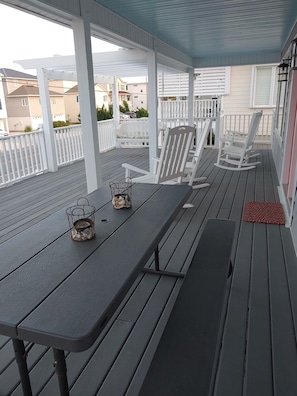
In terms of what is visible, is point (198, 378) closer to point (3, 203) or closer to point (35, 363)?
point (35, 363)

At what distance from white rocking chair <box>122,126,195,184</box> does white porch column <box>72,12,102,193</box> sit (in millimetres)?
402

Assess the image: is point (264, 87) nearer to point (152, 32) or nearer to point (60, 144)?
point (152, 32)

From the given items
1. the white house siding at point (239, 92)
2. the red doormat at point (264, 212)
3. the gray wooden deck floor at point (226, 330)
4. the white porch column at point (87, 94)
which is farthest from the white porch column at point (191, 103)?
the white porch column at point (87, 94)

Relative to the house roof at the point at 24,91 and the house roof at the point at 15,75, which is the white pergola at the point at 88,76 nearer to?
the house roof at the point at 24,91

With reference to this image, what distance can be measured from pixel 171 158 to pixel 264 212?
4.29ft

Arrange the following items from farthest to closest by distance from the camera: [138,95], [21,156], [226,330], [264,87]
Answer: [138,95]
[264,87]
[21,156]
[226,330]

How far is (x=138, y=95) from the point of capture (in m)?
35.1

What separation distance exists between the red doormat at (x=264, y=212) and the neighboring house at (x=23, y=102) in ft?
77.6

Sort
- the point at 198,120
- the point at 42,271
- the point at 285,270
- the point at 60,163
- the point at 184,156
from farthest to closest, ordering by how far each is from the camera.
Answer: the point at 198,120
the point at 60,163
the point at 184,156
the point at 285,270
the point at 42,271

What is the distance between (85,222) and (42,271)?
334 mm

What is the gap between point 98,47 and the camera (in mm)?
6934

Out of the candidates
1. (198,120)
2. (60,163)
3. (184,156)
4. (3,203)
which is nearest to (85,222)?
(184,156)

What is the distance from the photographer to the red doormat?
11.4 feet

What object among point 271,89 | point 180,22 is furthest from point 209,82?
point 180,22
